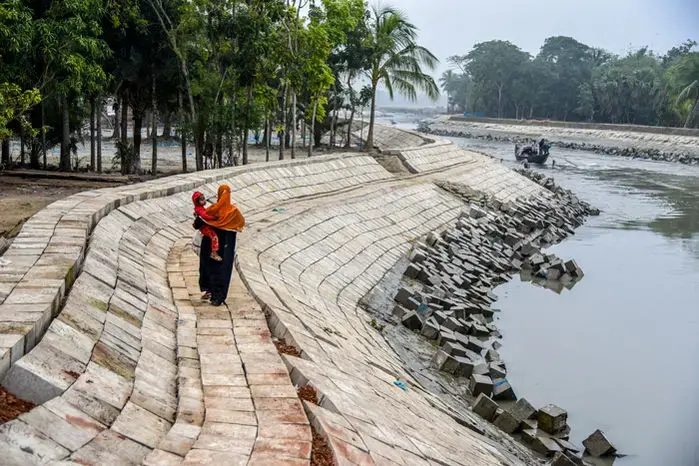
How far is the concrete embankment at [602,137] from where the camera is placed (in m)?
55.5

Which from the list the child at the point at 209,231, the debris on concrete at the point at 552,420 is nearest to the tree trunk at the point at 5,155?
the child at the point at 209,231

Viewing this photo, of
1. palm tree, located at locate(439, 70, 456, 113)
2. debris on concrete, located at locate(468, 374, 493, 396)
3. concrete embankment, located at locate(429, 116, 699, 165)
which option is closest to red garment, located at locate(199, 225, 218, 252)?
debris on concrete, located at locate(468, 374, 493, 396)

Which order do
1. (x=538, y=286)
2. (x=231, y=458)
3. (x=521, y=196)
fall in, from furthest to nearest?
(x=521, y=196)
(x=538, y=286)
(x=231, y=458)

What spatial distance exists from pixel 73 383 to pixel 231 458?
3.87 ft

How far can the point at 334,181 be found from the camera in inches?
798

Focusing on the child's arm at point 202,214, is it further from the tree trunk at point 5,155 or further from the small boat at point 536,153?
the small boat at point 536,153

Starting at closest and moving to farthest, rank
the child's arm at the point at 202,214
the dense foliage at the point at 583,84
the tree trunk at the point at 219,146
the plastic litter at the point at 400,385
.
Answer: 1. the child's arm at the point at 202,214
2. the plastic litter at the point at 400,385
3. the tree trunk at the point at 219,146
4. the dense foliage at the point at 583,84

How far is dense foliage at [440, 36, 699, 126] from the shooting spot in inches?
2579

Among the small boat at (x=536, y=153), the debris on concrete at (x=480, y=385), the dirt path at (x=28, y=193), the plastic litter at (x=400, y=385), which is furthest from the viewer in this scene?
the small boat at (x=536, y=153)

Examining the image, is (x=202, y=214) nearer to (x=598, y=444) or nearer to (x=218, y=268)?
(x=218, y=268)

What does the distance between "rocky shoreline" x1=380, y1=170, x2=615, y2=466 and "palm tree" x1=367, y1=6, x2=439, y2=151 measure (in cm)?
637

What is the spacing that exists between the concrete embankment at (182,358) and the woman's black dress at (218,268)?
0.19 metres

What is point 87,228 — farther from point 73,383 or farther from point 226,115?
point 226,115

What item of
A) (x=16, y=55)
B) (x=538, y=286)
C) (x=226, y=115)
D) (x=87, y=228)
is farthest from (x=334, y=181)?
(x=87, y=228)
